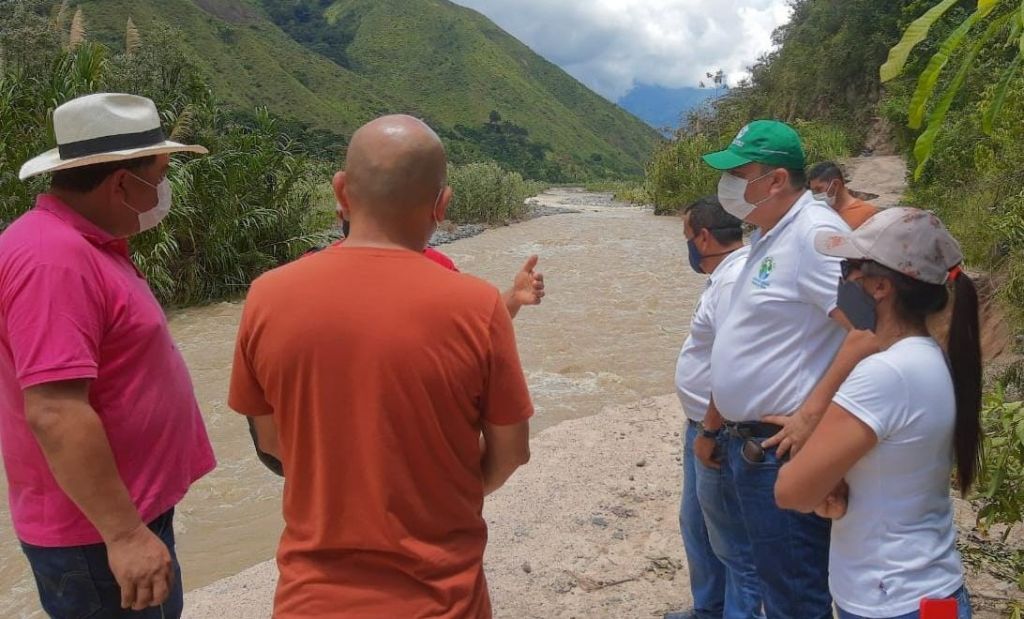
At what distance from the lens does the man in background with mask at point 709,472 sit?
2789mm

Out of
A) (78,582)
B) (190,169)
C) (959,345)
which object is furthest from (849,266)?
(190,169)

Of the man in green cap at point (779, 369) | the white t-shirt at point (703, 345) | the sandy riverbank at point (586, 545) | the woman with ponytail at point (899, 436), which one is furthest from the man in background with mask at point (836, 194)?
the woman with ponytail at point (899, 436)

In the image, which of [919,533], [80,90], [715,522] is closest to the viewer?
[919,533]

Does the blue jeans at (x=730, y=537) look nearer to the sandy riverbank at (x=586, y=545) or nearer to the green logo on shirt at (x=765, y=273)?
the green logo on shirt at (x=765, y=273)

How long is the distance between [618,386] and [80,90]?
7970 millimetres

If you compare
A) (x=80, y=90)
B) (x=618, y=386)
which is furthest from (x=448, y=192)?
(x=80, y=90)

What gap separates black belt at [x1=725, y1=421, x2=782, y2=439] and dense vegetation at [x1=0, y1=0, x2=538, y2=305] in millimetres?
9769

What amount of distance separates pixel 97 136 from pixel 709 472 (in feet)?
6.93

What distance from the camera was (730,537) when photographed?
2773 mm

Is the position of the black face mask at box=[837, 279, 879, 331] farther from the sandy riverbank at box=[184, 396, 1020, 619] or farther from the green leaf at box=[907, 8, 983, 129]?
the sandy riverbank at box=[184, 396, 1020, 619]

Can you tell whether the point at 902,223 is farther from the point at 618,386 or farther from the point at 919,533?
the point at 618,386

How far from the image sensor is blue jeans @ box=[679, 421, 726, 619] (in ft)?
10.6

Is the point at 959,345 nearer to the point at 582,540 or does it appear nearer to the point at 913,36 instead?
the point at 913,36

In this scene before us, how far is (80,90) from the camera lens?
10.8 m
